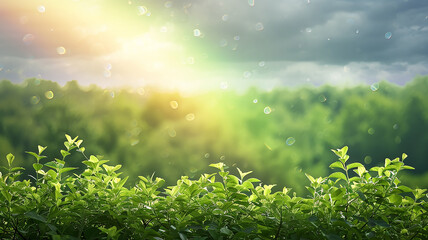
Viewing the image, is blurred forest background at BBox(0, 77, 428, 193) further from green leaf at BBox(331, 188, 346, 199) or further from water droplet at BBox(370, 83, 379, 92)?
green leaf at BBox(331, 188, 346, 199)

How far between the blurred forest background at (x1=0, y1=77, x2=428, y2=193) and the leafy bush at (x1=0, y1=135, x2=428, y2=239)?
8.74 feet

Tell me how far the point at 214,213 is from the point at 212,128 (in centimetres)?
315

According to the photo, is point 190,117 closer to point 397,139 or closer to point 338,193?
point 397,139

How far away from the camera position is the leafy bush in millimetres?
1557

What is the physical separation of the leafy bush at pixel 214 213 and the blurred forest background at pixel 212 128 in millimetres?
2665

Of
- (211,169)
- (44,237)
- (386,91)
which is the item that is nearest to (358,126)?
(386,91)

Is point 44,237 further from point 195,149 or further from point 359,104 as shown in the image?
point 359,104

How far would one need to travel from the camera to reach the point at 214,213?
1539 mm

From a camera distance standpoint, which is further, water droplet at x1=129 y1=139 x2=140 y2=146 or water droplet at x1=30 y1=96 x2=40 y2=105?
water droplet at x1=30 y1=96 x2=40 y2=105

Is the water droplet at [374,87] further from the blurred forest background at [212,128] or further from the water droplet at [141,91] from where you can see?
the water droplet at [141,91]

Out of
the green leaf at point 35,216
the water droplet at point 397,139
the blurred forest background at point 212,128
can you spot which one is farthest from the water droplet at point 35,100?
the water droplet at point 397,139

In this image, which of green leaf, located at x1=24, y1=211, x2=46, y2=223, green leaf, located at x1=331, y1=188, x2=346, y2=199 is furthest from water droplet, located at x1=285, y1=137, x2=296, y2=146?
green leaf, located at x1=24, y1=211, x2=46, y2=223

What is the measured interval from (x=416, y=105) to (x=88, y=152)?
448 cm

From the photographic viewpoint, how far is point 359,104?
17.3 feet
